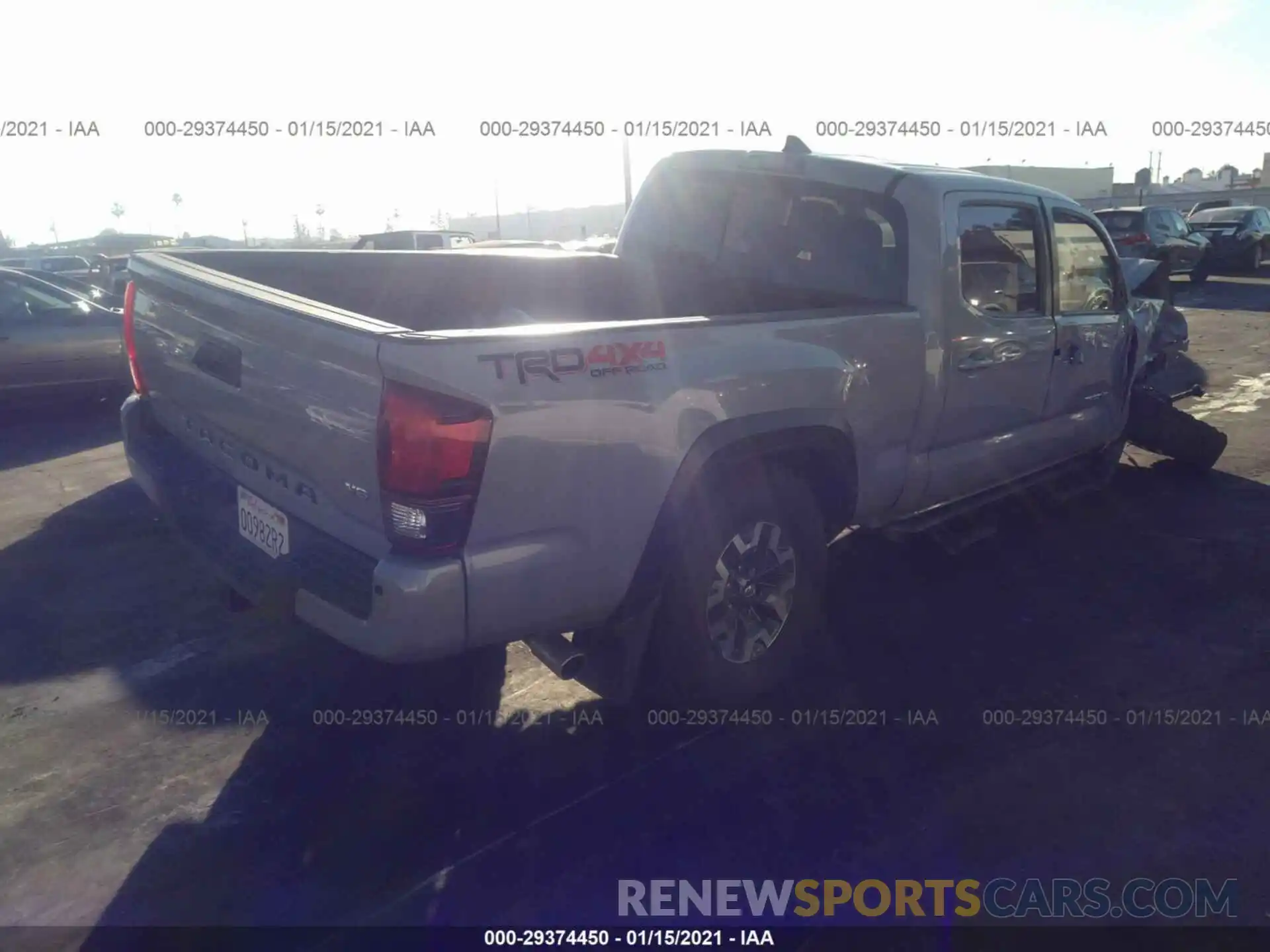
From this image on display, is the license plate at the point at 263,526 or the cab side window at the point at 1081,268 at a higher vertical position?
the cab side window at the point at 1081,268

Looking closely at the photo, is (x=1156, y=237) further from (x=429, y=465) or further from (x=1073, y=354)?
(x=429, y=465)

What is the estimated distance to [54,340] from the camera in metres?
8.88

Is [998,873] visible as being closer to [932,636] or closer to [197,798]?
[932,636]

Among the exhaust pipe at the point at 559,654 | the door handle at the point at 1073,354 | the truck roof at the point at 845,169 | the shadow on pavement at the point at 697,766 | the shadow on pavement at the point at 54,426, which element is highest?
the truck roof at the point at 845,169

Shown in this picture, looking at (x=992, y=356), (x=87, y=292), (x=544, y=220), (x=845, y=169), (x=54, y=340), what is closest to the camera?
(x=845, y=169)

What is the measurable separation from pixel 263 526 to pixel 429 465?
0.94 metres

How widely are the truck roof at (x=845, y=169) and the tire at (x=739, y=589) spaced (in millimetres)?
1549

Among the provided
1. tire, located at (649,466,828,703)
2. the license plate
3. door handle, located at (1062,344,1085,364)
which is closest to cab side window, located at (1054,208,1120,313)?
door handle, located at (1062,344,1085,364)

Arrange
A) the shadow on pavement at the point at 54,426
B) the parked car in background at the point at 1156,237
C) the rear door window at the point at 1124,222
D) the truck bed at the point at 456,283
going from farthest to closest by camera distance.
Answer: the rear door window at the point at 1124,222, the parked car in background at the point at 1156,237, the shadow on pavement at the point at 54,426, the truck bed at the point at 456,283

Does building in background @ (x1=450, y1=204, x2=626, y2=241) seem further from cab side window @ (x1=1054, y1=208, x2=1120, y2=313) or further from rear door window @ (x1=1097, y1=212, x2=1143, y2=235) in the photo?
cab side window @ (x1=1054, y1=208, x2=1120, y2=313)

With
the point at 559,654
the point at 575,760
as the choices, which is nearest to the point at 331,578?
the point at 559,654

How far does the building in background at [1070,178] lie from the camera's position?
173 feet

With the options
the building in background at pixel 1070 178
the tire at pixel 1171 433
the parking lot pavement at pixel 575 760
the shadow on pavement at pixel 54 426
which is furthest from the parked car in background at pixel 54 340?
the building in background at pixel 1070 178

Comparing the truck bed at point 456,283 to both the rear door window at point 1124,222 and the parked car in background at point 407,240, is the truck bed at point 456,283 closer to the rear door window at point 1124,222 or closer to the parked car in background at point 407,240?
the parked car in background at point 407,240
